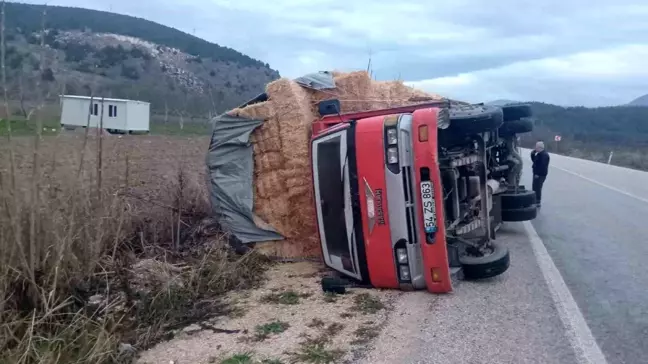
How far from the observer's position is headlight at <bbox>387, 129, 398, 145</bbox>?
6543 millimetres

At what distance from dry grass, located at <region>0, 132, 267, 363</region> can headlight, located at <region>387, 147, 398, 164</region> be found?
82.8 inches

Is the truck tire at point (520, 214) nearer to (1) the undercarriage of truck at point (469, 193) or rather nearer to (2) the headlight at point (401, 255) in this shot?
(1) the undercarriage of truck at point (469, 193)

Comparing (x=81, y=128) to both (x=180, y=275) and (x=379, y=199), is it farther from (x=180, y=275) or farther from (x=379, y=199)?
(x=379, y=199)

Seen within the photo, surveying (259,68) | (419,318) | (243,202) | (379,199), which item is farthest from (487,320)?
(259,68)

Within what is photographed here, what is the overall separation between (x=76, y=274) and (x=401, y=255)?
9.69 feet

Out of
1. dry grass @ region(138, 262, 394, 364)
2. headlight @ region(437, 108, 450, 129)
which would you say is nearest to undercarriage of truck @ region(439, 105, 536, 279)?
headlight @ region(437, 108, 450, 129)

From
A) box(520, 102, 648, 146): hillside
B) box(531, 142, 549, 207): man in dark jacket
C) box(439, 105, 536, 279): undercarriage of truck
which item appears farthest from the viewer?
box(520, 102, 648, 146): hillside

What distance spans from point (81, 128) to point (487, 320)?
395 centimetres

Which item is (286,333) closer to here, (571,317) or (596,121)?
(571,317)

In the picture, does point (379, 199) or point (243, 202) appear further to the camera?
point (243, 202)

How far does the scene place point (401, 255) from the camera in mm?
6555

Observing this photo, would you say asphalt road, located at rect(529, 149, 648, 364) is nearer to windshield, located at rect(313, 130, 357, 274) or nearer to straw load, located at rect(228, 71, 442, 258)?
windshield, located at rect(313, 130, 357, 274)

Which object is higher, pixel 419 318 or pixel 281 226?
pixel 281 226

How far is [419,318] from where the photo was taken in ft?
19.5
